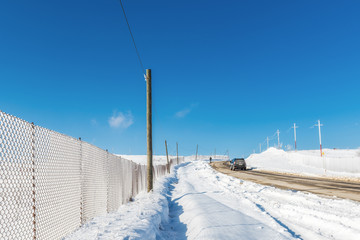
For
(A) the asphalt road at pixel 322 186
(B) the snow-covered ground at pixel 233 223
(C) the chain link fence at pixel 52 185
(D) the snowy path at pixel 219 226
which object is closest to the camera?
(C) the chain link fence at pixel 52 185

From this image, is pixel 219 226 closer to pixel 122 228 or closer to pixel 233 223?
pixel 233 223

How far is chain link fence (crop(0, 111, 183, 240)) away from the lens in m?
3.18

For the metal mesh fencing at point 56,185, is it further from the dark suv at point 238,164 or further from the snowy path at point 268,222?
the dark suv at point 238,164

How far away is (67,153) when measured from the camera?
4855 millimetres

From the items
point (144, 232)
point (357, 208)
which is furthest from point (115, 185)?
point (357, 208)

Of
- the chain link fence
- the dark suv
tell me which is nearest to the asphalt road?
the chain link fence

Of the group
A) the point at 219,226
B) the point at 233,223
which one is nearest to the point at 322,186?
the point at 233,223

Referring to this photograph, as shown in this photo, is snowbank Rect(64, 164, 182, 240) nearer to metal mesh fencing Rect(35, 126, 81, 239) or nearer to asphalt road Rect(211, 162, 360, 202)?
metal mesh fencing Rect(35, 126, 81, 239)

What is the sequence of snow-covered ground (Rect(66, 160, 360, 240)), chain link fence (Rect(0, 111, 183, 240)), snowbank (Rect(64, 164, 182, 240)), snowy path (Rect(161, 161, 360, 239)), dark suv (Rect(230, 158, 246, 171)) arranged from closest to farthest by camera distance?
1. chain link fence (Rect(0, 111, 183, 240))
2. snowbank (Rect(64, 164, 182, 240))
3. snow-covered ground (Rect(66, 160, 360, 240))
4. snowy path (Rect(161, 161, 360, 239))
5. dark suv (Rect(230, 158, 246, 171))

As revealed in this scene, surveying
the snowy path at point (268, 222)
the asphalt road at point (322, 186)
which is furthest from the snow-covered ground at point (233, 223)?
the asphalt road at point (322, 186)

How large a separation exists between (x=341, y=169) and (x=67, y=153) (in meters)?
31.6

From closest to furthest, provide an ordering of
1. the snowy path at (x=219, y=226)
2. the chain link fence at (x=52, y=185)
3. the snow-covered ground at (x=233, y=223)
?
the chain link fence at (x=52, y=185)
the snow-covered ground at (x=233, y=223)
the snowy path at (x=219, y=226)

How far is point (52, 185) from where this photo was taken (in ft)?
13.9

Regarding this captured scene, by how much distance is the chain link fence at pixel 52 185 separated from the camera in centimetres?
318
